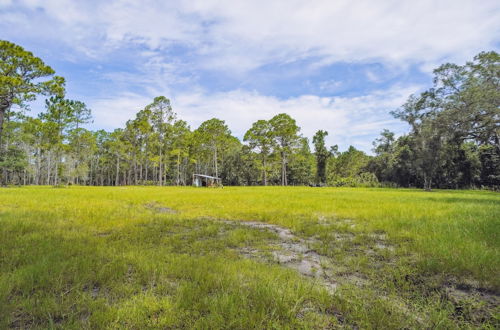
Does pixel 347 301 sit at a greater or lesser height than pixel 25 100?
lesser

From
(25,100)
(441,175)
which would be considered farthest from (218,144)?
(441,175)

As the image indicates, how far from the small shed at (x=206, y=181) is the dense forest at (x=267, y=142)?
15.4 ft

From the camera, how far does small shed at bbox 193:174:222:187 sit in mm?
38625

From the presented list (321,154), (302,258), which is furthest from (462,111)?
(321,154)

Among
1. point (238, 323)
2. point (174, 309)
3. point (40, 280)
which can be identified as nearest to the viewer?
point (238, 323)

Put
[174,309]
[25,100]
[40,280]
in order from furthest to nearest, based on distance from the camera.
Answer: [25,100], [40,280], [174,309]

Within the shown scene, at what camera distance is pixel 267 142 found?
49031 mm

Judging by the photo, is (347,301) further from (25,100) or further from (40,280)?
(25,100)

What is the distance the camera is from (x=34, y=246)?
4113 millimetres

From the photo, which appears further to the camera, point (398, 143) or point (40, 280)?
point (398, 143)

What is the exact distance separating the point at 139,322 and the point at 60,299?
3.60 feet

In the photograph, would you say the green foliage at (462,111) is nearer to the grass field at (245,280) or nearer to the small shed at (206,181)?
the grass field at (245,280)

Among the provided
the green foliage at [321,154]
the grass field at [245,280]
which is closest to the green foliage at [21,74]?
the grass field at [245,280]

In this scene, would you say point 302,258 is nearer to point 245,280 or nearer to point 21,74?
point 245,280
